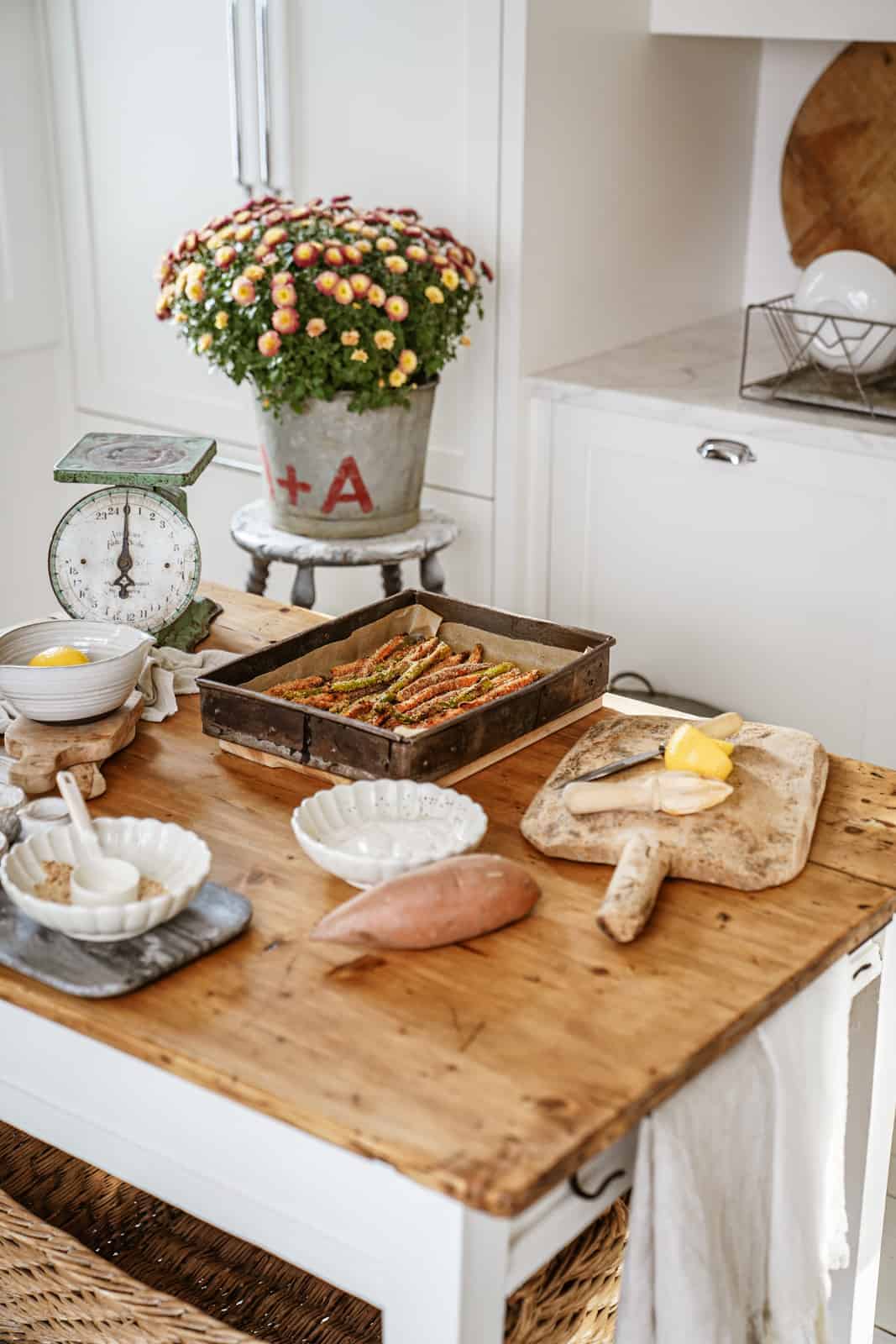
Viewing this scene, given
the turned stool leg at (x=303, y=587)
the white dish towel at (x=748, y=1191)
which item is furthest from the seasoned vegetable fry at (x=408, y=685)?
the turned stool leg at (x=303, y=587)

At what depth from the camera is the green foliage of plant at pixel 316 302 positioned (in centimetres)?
262

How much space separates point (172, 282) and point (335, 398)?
37 cm

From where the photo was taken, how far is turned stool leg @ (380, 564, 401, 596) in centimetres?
316

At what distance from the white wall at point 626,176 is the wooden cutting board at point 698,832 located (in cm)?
155

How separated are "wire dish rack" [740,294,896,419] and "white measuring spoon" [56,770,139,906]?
166 cm

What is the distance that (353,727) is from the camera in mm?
1682

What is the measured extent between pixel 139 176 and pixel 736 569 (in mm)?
1651

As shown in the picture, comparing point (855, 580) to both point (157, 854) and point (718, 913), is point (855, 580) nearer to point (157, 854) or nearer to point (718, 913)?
point (718, 913)

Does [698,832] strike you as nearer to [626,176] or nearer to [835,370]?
[835,370]

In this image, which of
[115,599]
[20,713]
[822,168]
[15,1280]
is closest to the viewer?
[15,1280]

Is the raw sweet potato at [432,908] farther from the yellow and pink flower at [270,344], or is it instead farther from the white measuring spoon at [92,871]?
the yellow and pink flower at [270,344]

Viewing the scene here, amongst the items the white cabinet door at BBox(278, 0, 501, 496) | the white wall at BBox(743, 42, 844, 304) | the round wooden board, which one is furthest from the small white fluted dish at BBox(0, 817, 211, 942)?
the white wall at BBox(743, 42, 844, 304)

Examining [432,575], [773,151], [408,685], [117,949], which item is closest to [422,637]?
[408,685]

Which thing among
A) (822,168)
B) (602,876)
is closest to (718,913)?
(602,876)
